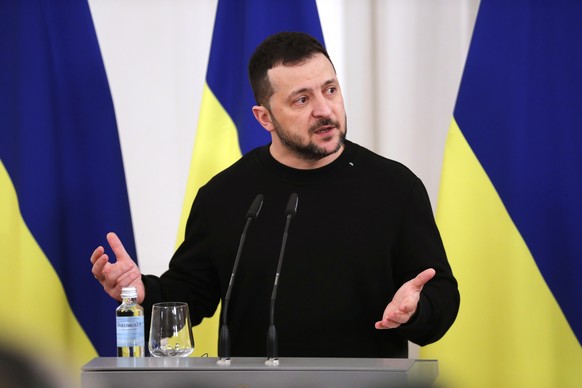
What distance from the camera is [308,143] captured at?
7.77 feet

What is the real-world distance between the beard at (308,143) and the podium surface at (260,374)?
1.04 meters

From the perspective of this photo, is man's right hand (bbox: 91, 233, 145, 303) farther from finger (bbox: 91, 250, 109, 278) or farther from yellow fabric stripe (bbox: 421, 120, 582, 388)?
yellow fabric stripe (bbox: 421, 120, 582, 388)

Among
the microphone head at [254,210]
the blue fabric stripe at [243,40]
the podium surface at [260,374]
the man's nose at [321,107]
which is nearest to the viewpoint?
the podium surface at [260,374]

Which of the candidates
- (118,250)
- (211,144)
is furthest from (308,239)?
(211,144)

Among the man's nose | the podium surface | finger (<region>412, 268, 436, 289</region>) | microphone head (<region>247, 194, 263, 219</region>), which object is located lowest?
the podium surface

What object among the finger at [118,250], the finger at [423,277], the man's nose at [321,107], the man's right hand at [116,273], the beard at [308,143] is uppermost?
the man's nose at [321,107]

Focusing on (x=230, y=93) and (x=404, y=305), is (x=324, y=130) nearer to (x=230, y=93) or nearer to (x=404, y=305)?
(x=404, y=305)

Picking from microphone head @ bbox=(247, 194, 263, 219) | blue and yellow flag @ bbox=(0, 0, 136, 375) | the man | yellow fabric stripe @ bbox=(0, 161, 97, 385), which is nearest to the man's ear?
the man

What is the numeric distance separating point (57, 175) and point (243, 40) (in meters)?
0.88

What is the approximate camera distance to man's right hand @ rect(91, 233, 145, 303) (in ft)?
6.99

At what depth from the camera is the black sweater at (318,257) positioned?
7.49 ft

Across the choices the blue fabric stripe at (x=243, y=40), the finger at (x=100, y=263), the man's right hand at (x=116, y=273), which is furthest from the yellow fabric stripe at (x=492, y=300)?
the finger at (x=100, y=263)

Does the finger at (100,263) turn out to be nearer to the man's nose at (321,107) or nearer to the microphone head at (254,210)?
the microphone head at (254,210)

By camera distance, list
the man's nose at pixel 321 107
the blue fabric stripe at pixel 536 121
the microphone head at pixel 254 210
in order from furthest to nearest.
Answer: the blue fabric stripe at pixel 536 121
the man's nose at pixel 321 107
the microphone head at pixel 254 210
